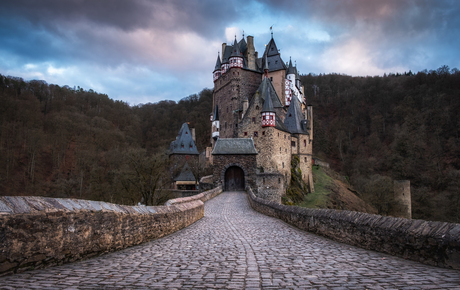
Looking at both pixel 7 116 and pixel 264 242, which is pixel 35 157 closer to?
pixel 7 116

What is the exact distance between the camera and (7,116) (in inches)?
1674

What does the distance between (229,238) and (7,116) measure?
46.5 m

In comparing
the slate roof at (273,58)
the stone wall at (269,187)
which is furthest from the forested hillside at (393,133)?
the slate roof at (273,58)

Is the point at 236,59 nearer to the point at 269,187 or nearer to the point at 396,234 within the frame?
the point at 269,187

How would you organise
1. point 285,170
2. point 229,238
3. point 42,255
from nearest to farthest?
point 42,255 → point 229,238 → point 285,170

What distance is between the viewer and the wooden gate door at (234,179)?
94.9ft

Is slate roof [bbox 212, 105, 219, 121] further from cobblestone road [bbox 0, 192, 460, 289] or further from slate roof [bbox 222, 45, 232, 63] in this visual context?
cobblestone road [bbox 0, 192, 460, 289]

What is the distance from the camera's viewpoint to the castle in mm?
28625

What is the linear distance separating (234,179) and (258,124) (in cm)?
821

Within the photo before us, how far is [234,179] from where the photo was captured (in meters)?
29.1

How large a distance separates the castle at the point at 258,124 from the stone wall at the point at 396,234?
784 inches

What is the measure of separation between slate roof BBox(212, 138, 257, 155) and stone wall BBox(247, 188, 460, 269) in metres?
20.1

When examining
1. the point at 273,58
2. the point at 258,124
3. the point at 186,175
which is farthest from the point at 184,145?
the point at 258,124

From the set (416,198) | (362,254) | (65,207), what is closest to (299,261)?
(362,254)
